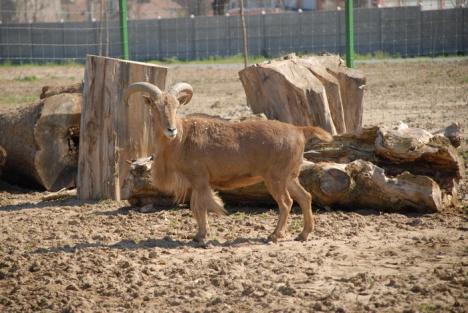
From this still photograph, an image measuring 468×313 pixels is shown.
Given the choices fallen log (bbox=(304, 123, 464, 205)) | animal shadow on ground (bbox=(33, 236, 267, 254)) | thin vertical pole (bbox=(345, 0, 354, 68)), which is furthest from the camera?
thin vertical pole (bbox=(345, 0, 354, 68))

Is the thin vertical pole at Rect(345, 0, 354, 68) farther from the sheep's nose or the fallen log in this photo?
the sheep's nose

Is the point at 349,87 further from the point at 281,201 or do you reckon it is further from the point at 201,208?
the point at 201,208

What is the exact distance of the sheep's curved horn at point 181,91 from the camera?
928 cm

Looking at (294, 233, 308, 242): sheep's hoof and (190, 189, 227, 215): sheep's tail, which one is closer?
(294, 233, 308, 242): sheep's hoof

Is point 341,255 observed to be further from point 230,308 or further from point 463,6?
point 463,6

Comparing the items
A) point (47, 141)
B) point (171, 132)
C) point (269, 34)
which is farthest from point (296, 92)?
point (269, 34)

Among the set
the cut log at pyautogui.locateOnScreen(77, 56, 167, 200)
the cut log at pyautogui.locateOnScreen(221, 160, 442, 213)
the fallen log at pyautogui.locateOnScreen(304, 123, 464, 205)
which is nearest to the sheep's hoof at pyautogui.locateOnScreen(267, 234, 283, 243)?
the cut log at pyautogui.locateOnScreen(221, 160, 442, 213)

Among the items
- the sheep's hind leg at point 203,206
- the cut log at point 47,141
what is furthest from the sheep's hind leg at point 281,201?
the cut log at point 47,141

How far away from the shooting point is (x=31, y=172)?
1203cm

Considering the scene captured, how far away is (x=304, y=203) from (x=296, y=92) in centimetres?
288

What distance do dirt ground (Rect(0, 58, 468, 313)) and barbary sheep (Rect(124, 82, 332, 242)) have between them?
43 cm

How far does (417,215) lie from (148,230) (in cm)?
322

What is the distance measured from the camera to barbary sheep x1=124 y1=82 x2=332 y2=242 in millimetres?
8969

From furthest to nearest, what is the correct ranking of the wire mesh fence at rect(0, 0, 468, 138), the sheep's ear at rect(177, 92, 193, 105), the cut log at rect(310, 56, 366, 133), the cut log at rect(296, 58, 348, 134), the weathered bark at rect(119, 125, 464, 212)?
the wire mesh fence at rect(0, 0, 468, 138)
the cut log at rect(310, 56, 366, 133)
the cut log at rect(296, 58, 348, 134)
the weathered bark at rect(119, 125, 464, 212)
the sheep's ear at rect(177, 92, 193, 105)
